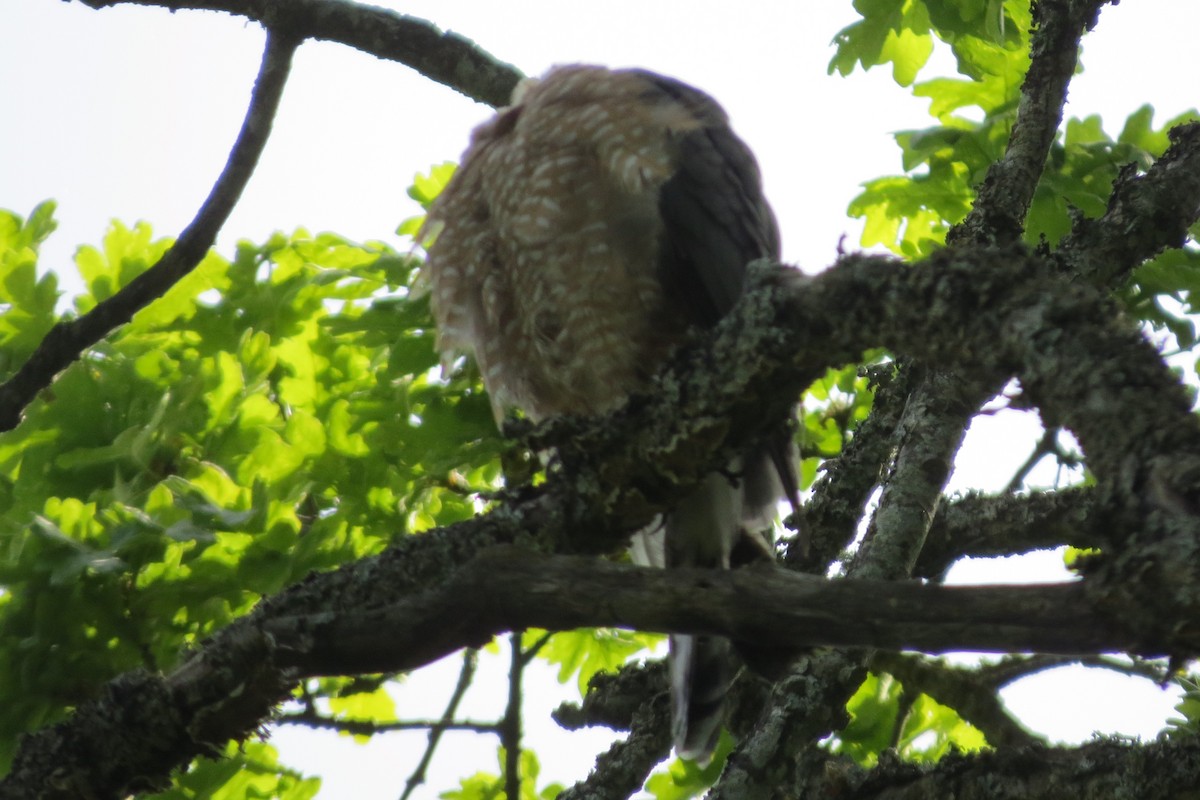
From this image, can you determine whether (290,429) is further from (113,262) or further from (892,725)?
(892,725)

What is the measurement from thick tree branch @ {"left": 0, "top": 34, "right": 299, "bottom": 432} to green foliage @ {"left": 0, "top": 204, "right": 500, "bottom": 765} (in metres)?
0.29

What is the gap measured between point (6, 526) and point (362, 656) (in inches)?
75.8

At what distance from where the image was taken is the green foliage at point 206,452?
10.8 ft

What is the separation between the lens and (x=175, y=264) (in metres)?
3.67

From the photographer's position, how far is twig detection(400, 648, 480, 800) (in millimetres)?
3602

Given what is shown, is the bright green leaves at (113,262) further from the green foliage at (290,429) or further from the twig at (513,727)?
the twig at (513,727)

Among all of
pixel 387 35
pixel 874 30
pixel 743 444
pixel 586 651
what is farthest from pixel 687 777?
pixel 387 35

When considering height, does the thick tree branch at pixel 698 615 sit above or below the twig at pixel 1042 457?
below

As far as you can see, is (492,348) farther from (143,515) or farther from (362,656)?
(362,656)

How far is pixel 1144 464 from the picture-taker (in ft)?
4.80

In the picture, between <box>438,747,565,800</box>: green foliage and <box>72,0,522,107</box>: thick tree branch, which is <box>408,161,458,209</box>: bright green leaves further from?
<box>438,747,565,800</box>: green foliage

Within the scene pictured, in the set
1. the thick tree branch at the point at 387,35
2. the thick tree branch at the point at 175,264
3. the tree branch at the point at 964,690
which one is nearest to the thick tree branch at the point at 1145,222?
the tree branch at the point at 964,690

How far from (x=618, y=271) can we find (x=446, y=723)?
55.0 inches

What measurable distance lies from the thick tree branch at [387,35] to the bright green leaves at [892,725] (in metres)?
2.44
